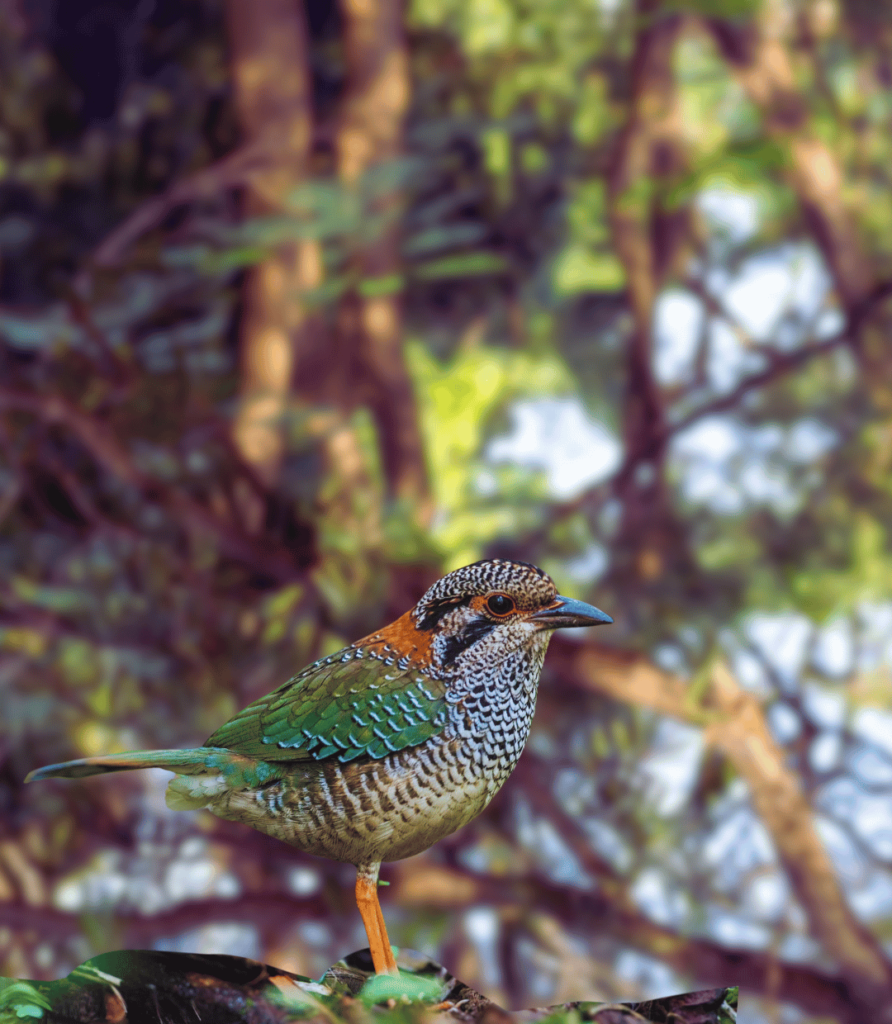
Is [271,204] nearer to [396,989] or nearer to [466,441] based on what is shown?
[466,441]

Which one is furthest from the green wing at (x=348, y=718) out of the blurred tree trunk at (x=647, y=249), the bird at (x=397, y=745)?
the blurred tree trunk at (x=647, y=249)

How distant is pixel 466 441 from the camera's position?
6.77 ft

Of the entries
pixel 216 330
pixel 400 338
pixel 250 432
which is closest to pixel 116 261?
pixel 216 330

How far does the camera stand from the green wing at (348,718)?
0.84 m

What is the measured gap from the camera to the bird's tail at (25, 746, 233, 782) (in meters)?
0.72

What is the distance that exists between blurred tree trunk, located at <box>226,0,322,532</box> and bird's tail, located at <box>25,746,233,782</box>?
4.06 feet

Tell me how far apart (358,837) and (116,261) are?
63.3 inches

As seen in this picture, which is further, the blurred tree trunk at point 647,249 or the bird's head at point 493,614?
the blurred tree trunk at point 647,249

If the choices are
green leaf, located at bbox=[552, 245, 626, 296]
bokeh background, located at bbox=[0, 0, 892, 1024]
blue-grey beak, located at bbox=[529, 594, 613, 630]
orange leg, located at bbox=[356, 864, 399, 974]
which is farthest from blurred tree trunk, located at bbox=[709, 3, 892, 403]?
orange leg, located at bbox=[356, 864, 399, 974]

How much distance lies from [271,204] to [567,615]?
1.54 meters

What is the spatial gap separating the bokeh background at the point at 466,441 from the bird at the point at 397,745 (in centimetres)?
108

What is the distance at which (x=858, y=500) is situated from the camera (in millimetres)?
2133

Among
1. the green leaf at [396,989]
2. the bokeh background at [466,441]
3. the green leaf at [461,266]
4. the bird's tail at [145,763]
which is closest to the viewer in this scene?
the bird's tail at [145,763]

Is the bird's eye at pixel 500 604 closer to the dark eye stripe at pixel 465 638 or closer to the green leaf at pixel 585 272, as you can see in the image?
the dark eye stripe at pixel 465 638
